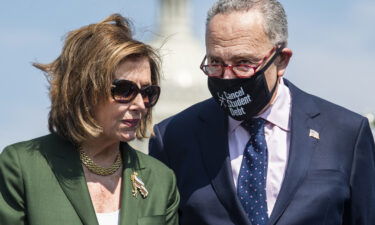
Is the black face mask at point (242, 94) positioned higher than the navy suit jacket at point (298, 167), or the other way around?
the black face mask at point (242, 94)

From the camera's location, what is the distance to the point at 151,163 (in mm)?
9594

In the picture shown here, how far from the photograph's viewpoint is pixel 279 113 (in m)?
10.1

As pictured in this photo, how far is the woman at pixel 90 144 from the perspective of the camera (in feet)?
29.3

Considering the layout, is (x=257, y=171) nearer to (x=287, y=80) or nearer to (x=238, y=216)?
(x=238, y=216)

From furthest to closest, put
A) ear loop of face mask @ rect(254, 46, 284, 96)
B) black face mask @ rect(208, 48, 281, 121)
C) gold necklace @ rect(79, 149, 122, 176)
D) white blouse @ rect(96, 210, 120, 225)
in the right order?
ear loop of face mask @ rect(254, 46, 284, 96), black face mask @ rect(208, 48, 281, 121), gold necklace @ rect(79, 149, 122, 176), white blouse @ rect(96, 210, 120, 225)

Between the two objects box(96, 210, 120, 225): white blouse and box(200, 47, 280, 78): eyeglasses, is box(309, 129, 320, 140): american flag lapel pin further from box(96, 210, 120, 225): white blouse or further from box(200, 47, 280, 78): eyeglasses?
box(96, 210, 120, 225): white blouse

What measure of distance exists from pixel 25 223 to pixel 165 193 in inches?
42.0

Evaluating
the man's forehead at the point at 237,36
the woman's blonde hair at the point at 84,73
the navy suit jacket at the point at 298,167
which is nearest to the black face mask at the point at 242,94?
the man's forehead at the point at 237,36

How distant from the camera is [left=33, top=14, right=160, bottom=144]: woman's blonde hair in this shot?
905 cm

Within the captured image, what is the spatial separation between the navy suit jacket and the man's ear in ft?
1.12

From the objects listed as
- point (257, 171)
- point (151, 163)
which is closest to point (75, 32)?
point (151, 163)

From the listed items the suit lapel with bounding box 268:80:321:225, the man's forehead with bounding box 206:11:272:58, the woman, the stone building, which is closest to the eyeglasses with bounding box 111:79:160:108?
the woman

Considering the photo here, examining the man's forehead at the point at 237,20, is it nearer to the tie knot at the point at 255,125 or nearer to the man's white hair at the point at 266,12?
the man's white hair at the point at 266,12

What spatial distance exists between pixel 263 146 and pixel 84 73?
5.34 ft
